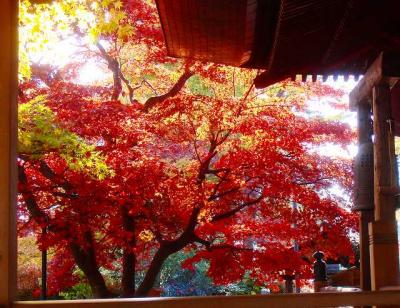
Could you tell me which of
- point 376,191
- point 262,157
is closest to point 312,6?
point 376,191

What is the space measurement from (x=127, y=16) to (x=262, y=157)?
315 cm

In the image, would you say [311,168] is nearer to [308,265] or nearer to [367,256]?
[308,265]

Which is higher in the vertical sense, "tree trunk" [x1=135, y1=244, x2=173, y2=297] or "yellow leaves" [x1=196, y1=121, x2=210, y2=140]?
"yellow leaves" [x1=196, y1=121, x2=210, y2=140]

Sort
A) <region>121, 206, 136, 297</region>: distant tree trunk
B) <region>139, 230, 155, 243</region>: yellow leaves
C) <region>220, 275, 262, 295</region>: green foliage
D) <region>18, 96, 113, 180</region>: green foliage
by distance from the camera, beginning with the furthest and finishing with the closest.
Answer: <region>220, 275, 262, 295</region>: green foliage < <region>139, 230, 155, 243</region>: yellow leaves < <region>121, 206, 136, 297</region>: distant tree trunk < <region>18, 96, 113, 180</region>: green foliage

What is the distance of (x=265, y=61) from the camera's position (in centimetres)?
379

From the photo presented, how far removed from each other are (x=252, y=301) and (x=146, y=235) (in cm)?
600

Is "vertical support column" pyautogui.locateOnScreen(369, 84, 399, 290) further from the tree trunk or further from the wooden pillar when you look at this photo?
the tree trunk

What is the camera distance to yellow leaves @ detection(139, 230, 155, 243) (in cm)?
767

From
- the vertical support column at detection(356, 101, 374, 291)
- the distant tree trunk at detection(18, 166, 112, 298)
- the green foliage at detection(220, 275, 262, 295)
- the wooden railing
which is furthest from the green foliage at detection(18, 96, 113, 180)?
the green foliage at detection(220, 275, 262, 295)

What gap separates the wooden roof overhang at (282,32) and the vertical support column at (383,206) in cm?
46

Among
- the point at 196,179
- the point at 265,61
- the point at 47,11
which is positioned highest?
the point at 47,11

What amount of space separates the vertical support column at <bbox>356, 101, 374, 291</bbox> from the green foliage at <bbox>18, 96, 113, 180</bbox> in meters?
2.68

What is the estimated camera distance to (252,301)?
1.91 metres

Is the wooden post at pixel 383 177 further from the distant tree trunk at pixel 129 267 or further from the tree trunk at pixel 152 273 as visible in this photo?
the tree trunk at pixel 152 273
